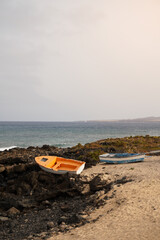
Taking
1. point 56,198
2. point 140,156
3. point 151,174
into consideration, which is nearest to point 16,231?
point 56,198

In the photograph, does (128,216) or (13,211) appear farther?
(13,211)

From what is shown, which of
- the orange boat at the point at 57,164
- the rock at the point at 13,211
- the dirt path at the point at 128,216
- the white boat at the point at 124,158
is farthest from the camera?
the white boat at the point at 124,158

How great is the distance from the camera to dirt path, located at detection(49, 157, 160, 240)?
368 inches

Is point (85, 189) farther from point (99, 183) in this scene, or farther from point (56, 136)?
point (56, 136)

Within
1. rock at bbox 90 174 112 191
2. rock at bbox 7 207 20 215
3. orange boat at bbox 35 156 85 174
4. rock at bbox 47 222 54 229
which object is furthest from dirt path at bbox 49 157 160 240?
orange boat at bbox 35 156 85 174

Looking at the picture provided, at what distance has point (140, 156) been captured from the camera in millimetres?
23453

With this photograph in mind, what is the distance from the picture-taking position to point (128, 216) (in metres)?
10.9

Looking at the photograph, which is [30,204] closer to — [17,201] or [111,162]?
[17,201]

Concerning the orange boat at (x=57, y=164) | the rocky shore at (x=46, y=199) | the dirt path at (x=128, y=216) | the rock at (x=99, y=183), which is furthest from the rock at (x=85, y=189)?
the orange boat at (x=57, y=164)

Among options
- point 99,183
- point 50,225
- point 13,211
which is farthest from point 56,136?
point 50,225

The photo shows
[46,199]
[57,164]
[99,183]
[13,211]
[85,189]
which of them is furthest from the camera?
[57,164]

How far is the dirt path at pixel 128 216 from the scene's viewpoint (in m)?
9.36

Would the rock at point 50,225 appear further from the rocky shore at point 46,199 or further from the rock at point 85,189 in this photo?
the rock at point 85,189

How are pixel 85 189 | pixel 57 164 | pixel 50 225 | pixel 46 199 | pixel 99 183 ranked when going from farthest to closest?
pixel 57 164, pixel 99 183, pixel 85 189, pixel 46 199, pixel 50 225
